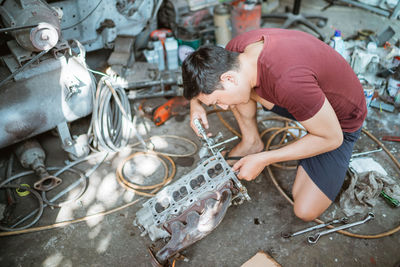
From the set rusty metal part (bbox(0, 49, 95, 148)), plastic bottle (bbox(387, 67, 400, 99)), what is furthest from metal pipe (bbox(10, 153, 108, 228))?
plastic bottle (bbox(387, 67, 400, 99))

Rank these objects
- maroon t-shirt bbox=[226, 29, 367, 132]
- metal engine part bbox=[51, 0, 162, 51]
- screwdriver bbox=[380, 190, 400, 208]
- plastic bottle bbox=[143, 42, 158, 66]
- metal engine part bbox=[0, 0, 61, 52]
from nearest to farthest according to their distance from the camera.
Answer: maroon t-shirt bbox=[226, 29, 367, 132]
metal engine part bbox=[0, 0, 61, 52]
screwdriver bbox=[380, 190, 400, 208]
metal engine part bbox=[51, 0, 162, 51]
plastic bottle bbox=[143, 42, 158, 66]

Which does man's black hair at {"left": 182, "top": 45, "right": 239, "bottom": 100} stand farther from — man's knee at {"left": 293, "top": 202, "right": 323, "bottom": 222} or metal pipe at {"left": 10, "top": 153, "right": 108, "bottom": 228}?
metal pipe at {"left": 10, "top": 153, "right": 108, "bottom": 228}

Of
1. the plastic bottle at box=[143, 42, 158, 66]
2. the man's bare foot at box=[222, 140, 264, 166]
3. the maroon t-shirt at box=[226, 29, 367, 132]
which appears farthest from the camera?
the plastic bottle at box=[143, 42, 158, 66]

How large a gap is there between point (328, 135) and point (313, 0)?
14.5 feet

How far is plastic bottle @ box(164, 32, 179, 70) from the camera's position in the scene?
3600 mm

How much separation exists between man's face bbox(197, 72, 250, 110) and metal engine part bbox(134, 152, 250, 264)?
0.42 m

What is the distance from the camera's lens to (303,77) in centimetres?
161

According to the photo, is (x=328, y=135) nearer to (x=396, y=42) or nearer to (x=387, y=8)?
(x=396, y=42)

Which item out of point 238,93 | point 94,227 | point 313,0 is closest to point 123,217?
point 94,227

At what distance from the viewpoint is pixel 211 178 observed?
2.09 metres

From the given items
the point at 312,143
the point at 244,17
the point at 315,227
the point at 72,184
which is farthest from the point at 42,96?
the point at 244,17

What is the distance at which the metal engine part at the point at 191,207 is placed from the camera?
1.86 metres

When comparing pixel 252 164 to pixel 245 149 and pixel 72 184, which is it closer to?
pixel 245 149

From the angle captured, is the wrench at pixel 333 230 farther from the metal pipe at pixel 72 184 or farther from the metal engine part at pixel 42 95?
the metal engine part at pixel 42 95
